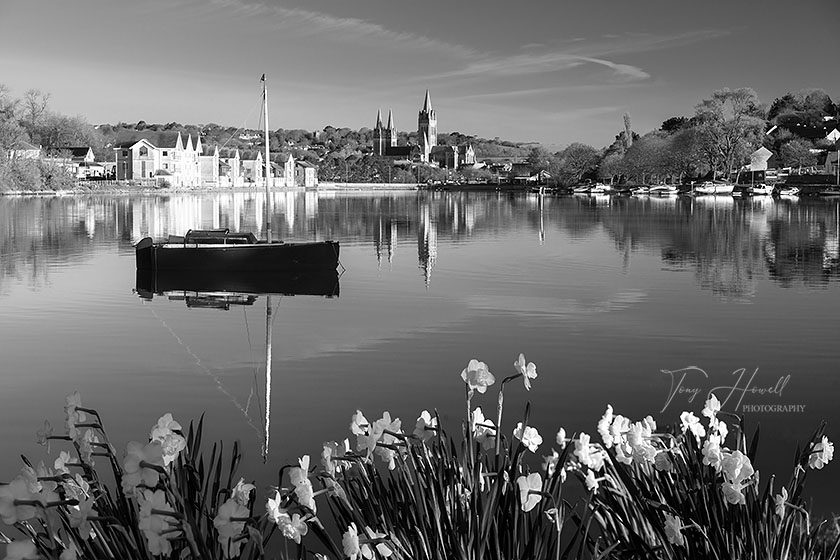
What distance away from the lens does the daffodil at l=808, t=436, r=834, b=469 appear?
3838 mm

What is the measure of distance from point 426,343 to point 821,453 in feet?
38.1

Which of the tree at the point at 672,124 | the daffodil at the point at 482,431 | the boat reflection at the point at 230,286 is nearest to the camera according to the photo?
Result: the daffodil at the point at 482,431

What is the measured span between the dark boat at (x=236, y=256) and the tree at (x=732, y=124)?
268ft

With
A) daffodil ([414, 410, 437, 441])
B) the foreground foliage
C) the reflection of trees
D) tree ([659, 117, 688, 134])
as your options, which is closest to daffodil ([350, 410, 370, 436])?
the foreground foliage

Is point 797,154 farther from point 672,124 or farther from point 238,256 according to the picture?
point 238,256

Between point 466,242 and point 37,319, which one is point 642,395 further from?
point 466,242

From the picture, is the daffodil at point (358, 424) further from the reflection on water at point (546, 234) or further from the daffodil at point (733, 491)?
the reflection on water at point (546, 234)

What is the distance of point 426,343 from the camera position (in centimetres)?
1542

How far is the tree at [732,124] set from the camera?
98250mm

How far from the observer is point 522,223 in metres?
55.9

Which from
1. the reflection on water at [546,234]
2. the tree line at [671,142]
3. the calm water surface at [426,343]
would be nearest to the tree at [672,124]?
the tree line at [671,142]

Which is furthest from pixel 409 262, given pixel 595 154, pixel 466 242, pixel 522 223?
pixel 595 154

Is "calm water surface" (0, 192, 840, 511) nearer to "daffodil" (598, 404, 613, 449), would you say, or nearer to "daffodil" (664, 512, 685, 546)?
"daffodil" (664, 512, 685, 546)
